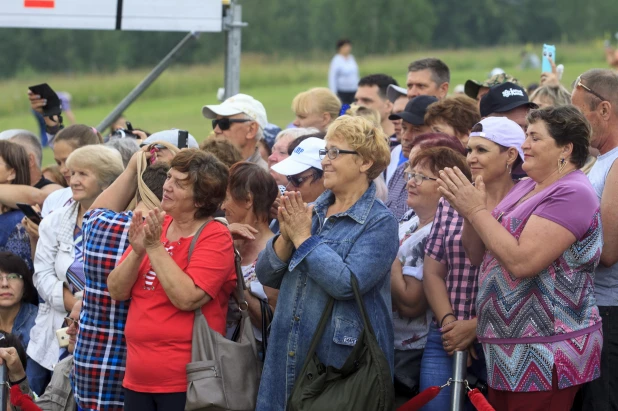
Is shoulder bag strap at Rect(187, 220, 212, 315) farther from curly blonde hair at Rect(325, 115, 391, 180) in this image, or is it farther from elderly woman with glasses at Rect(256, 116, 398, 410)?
curly blonde hair at Rect(325, 115, 391, 180)

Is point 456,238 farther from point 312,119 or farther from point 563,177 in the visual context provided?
point 312,119

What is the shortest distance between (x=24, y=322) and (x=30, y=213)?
0.74 metres

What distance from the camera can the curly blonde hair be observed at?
431 cm

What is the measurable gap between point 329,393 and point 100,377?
140 cm

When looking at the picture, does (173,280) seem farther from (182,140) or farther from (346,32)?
(346,32)

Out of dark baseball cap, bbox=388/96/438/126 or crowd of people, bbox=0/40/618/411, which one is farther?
dark baseball cap, bbox=388/96/438/126

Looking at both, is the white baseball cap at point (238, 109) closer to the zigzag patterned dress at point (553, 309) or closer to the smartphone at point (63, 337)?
the smartphone at point (63, 337)

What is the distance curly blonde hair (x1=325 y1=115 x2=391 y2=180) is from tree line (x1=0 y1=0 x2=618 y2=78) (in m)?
32.0

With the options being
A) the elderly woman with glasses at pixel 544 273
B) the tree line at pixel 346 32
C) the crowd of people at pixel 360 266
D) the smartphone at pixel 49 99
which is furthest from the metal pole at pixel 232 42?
the tree line at pixel 346 32

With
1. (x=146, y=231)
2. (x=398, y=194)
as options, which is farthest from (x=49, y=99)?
(x=146, y=231)

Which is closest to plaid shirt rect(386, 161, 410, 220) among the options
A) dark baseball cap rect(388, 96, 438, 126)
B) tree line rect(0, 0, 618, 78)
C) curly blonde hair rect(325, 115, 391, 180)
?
dark baseball cap rect(388, 96, 438, 126)

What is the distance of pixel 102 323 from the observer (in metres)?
4.70

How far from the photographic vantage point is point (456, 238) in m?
4.46

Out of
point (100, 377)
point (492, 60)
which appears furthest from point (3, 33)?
point (100, 377)
